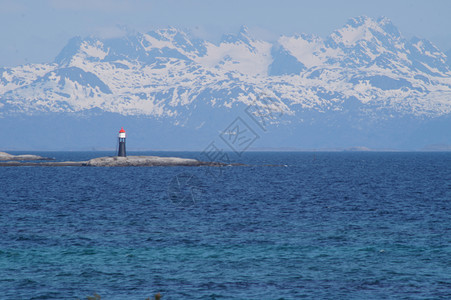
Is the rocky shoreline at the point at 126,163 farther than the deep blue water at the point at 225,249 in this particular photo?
Yes

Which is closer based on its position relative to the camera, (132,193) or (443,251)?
(443,251)

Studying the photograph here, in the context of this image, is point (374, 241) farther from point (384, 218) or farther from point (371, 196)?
point (371, 196)

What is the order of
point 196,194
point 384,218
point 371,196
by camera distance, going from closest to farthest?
1. point 384,218
2. point 371,196
3. point 196,194

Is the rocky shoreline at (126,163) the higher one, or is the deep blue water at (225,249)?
the rocky shoreline at (126,163)

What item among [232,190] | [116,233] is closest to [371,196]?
[232,190]

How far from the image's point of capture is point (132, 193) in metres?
88.6

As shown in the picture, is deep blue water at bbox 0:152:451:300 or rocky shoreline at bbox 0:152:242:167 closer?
deep blue water at bbox 0:152:451:300

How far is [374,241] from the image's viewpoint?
45.2m

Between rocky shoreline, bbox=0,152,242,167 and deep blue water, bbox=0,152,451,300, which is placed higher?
rocky shoreline, bbox=0,152,242,167

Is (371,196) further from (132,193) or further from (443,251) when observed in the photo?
(443,251)

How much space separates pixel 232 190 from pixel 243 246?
5241 centimetres

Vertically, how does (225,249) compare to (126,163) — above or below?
below

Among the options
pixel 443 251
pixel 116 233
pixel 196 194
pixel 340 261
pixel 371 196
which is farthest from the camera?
pixel 196 194

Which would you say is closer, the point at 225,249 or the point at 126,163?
the point at 225,249
